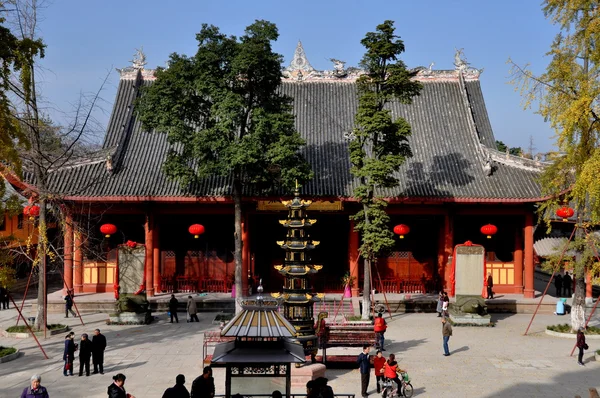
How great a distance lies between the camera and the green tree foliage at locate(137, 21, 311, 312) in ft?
85.9

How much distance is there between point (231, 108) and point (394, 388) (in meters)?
13.6

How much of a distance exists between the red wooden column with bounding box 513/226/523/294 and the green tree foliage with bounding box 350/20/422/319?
835 centimetres

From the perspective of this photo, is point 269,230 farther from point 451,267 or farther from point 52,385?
point 52,385

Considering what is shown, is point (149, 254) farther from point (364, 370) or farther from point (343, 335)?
point (364, 370)

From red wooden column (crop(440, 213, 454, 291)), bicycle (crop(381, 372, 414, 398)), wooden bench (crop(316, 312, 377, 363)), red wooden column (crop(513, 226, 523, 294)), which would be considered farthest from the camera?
red wooden column (crop(513, 226, 523, 294))

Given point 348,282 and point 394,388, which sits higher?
point 348,282

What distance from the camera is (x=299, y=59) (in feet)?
128

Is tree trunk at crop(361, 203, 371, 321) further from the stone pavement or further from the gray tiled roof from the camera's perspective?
the gray tiled roof

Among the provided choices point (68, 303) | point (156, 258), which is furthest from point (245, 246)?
point (68, 303)

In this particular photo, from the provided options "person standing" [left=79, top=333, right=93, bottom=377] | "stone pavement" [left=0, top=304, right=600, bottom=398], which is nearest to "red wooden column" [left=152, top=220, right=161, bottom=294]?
"stone pavement" [left=0, top=304, right=600, bottom=398]

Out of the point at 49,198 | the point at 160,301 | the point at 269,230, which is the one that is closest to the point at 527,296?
the point at 269,230

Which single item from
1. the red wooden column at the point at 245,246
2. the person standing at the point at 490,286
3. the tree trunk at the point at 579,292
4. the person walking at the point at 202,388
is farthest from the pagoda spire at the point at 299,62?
the person walking at the point at 202,388

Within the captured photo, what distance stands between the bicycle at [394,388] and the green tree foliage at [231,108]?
1160 cm

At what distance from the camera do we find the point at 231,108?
2614 centimetres
